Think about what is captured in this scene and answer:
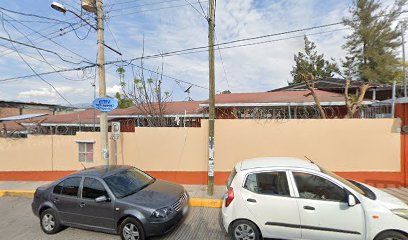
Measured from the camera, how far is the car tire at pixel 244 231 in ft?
15.4

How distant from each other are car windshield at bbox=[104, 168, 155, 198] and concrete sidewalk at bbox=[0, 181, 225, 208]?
5.36 feet

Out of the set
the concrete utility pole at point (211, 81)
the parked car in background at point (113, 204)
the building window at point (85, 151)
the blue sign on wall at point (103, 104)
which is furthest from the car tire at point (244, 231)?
the building window at point (85, 151)

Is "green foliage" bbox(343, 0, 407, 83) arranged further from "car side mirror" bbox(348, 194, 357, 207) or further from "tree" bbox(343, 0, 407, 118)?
"car side mirror" bbox(348, 194, 357, 207)

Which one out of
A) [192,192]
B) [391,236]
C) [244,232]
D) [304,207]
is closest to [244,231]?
[244,232]

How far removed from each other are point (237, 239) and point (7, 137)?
1042 cm

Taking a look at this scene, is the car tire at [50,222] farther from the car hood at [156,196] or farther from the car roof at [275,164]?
the car roof at [275,164]

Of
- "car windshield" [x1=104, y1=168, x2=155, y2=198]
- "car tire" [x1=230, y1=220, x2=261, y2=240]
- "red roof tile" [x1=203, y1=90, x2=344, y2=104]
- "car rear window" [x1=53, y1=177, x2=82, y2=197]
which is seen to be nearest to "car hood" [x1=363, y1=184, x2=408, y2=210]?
"car tire" [x1=230, y1=220, x2=261, y2=240]

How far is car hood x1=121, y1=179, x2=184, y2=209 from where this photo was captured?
521 cm

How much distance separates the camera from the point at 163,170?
29.7 feet

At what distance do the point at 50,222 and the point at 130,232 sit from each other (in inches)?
85.9

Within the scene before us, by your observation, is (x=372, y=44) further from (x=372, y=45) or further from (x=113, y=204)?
(x=113, y=204)

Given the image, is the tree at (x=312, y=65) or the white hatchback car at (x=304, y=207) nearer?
the white hatchback car at (x=304, y=207)

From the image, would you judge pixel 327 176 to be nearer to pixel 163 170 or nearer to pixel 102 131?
pixel 163 170

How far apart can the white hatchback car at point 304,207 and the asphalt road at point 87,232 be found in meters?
0.94
